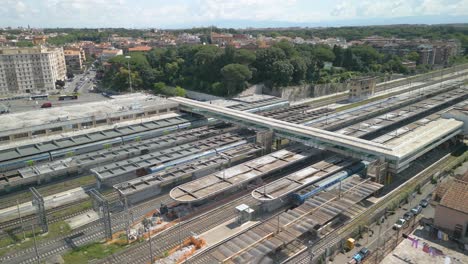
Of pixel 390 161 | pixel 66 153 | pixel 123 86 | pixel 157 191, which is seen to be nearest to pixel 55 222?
pixel 157 191

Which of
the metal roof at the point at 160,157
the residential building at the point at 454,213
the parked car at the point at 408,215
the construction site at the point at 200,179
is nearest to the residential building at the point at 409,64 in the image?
the construction site at the point at 200,179

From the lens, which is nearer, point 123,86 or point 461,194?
point 461,194

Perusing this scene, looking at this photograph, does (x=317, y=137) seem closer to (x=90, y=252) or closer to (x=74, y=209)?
(x=90, y=252)

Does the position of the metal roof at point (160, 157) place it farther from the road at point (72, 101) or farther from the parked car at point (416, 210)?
the road at point (72, 101)

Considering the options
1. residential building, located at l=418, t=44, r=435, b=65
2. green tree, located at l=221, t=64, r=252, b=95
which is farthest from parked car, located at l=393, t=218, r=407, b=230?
residential building, located at l=418, t=44, r=435, b=65

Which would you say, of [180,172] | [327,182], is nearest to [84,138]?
[180,172]

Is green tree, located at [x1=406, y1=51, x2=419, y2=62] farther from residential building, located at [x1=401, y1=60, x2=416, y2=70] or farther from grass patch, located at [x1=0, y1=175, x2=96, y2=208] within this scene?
grass patch, located at [x1=0, y1=175, x2=96, y2=208]

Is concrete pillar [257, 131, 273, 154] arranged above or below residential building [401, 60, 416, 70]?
below

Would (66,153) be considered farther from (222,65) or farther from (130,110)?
(222,65)
